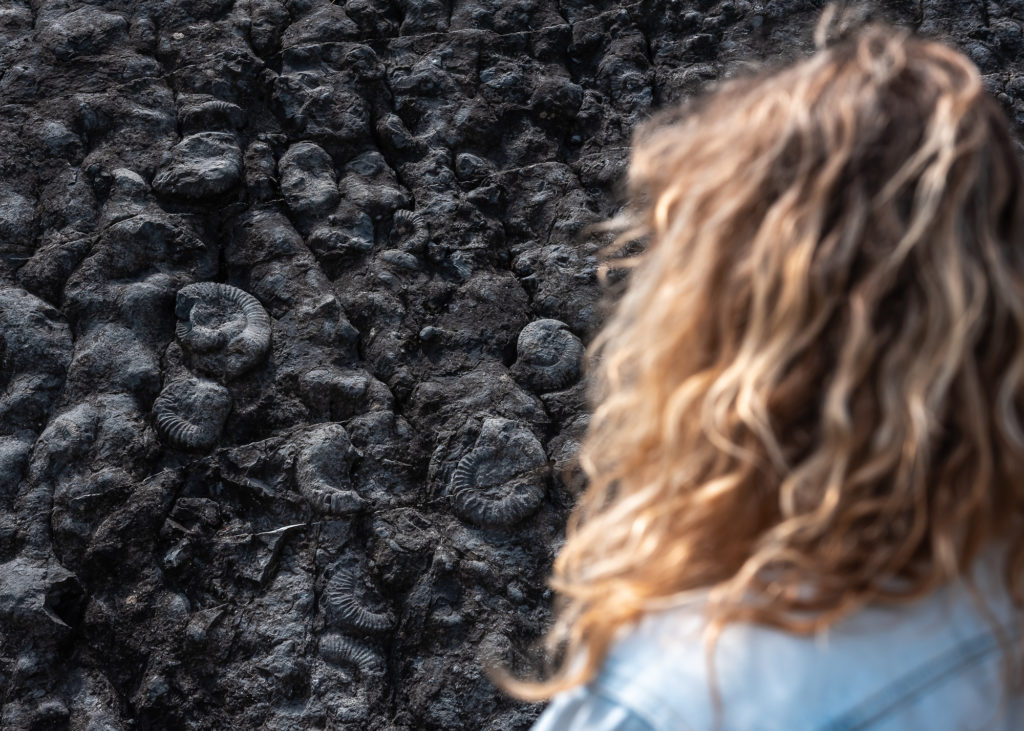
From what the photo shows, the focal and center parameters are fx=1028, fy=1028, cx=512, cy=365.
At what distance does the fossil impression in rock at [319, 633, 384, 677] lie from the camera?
93.0 inches

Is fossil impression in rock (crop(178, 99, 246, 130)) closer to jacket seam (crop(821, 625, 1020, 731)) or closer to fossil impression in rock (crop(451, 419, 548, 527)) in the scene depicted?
fossil impression in rock (crop(451, 419, 548, 527))

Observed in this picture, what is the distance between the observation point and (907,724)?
0.67 meters

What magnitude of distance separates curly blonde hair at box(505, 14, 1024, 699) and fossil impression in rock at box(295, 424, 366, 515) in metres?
1.76

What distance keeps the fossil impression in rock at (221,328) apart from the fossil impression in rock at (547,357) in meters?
0.68

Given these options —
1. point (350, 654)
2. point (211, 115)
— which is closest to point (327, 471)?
point (350, 654)

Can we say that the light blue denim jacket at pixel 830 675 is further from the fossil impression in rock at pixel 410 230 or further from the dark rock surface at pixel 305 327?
the fossil impression in rock at pixel 410 230

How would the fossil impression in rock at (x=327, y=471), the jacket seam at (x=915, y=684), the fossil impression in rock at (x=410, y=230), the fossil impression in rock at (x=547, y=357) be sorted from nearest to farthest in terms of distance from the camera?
the jacket seam at (x=915, y=684), the fossil impression in rock at (x=327, y=471), the fossil impression in rock at (x=547, y=357), the fossil impression in rock at (x=410, y=230)

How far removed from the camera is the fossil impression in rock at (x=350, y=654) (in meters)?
2.36

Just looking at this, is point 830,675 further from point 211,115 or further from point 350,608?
point 211,115

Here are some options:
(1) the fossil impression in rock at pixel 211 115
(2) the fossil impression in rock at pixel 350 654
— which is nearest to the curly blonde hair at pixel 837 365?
(2) the fossil impression in rock at pixel 350 654

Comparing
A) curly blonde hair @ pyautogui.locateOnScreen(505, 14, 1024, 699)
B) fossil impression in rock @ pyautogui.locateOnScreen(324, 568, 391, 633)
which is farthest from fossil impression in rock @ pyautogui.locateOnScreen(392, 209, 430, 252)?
curly blonde hair @ pyautogui.locateOnScreen(505, 14, 1024, 699)

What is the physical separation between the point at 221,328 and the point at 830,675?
7.44 feet

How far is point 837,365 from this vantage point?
28.5 inches

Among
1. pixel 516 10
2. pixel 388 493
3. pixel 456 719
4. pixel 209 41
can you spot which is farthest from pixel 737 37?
pixel 456 719
